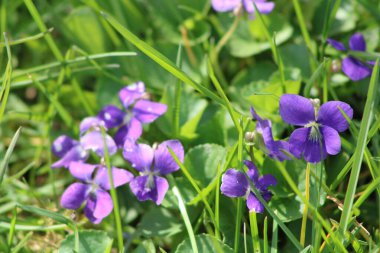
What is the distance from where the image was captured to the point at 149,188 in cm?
142

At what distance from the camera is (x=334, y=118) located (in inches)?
51.4

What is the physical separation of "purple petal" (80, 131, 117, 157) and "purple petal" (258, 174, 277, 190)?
1.45ft

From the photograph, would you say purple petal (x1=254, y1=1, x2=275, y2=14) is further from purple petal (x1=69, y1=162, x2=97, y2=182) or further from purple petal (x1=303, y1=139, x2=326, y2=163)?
purple petal (x1=69, y1=162, x2=97, y2=182)

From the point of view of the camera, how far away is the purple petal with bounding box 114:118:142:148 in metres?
1.55

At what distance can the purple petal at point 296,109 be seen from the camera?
1.28 metres

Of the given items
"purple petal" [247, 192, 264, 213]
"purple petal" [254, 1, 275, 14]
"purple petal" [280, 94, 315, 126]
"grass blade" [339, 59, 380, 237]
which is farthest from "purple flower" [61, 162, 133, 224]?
"purple petal" [254, 1, 275, 14]

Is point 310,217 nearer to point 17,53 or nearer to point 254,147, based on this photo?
point 254,147

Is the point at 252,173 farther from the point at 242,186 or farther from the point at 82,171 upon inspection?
the point at 82,171

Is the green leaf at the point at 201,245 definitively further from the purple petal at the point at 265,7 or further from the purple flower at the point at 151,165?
the purple petal at the point at 265,7

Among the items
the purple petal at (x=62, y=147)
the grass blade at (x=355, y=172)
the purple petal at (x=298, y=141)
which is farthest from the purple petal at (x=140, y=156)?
the grass blade at (x=355, y=172)

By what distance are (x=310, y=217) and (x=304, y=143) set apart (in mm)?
202

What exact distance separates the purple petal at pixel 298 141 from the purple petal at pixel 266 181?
3.5 inches

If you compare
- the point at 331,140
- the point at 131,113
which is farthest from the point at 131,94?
the point at 331,140

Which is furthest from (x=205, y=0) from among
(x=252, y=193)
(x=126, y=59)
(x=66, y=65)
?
(x=252, y=193)
